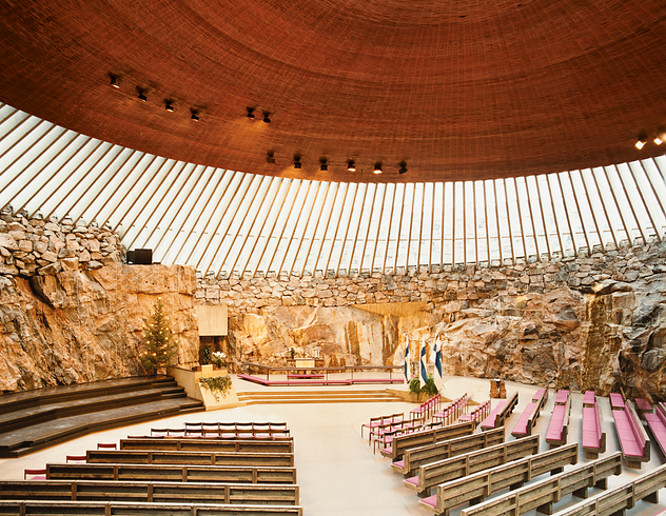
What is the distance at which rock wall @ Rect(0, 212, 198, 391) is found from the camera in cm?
1253

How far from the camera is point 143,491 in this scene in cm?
496

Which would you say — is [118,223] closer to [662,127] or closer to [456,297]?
[456,297]

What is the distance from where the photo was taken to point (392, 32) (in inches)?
224

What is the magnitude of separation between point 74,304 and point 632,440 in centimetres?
1469

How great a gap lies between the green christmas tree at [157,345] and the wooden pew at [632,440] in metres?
12.7

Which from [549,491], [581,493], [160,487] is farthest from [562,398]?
[160,487]

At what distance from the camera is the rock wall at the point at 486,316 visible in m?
15.2

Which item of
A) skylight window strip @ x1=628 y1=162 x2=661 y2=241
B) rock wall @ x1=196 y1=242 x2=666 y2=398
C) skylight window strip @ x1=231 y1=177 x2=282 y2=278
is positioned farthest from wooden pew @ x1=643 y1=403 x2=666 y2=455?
skylight window strip @ x1=231 y1=177 x2=282 y2=278

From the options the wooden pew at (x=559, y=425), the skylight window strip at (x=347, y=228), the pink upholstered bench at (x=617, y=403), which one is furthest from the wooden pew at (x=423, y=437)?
the skylight window strip at (x=347, y=228)

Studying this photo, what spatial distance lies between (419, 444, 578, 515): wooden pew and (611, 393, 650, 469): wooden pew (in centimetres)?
142

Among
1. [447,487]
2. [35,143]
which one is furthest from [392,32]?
[35,143]

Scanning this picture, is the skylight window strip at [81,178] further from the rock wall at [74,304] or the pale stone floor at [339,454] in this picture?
the pale stone floor at [339,454]

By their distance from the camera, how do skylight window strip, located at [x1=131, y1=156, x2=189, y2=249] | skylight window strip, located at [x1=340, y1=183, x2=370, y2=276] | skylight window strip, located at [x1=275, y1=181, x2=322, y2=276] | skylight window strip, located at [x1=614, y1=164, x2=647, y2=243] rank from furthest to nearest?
skylight window strip, located at [x1=340, y1=183, x2=370, y2=276]
skylight window strip, located at [x1=275, y1=181, x2=322, y2=276]
skylight window strip, located at [x1=614, y1=164, x2=647, y2=243]
skylight window strip, located at [x1=131, y1=156, x2=189, y2=249]

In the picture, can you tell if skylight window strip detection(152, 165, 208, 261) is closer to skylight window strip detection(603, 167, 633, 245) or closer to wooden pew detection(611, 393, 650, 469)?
wooden pew detection(611, 393, 650, 469)
